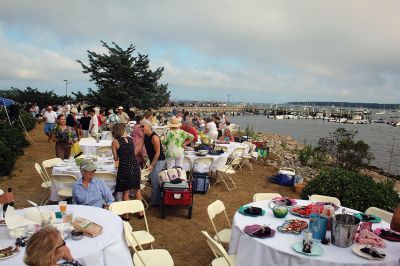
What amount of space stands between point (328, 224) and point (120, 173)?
12.0ft

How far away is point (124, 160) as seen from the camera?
230 inches

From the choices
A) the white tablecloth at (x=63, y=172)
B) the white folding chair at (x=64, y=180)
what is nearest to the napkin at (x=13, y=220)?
the white folding chair at (x=64, y=180)

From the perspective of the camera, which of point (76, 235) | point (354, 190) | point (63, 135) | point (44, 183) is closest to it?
point (76, 235)

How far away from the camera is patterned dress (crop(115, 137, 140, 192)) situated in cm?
584

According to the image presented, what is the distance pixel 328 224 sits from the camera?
3629 millimetres

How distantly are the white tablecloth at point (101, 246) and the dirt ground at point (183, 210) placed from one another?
1.65 m

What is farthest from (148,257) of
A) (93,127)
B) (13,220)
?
(93,127)

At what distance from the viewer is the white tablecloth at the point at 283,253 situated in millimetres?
3143

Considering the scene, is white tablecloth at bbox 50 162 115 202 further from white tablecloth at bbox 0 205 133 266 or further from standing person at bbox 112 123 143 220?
white tablecloth at bbox 0 205 133 266

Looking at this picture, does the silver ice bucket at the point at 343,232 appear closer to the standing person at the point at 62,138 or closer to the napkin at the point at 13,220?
the napkin at the point at 13,220

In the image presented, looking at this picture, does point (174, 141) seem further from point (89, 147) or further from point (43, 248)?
point (43, 248)

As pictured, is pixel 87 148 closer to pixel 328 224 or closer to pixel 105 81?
pixel 328 224

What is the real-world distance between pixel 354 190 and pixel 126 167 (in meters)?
4.32

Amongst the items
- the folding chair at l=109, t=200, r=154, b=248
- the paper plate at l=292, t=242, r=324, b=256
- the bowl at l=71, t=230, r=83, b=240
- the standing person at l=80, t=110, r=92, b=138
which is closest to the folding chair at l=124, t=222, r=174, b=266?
the folding chair at l=109, t=200, r=154, b=248
